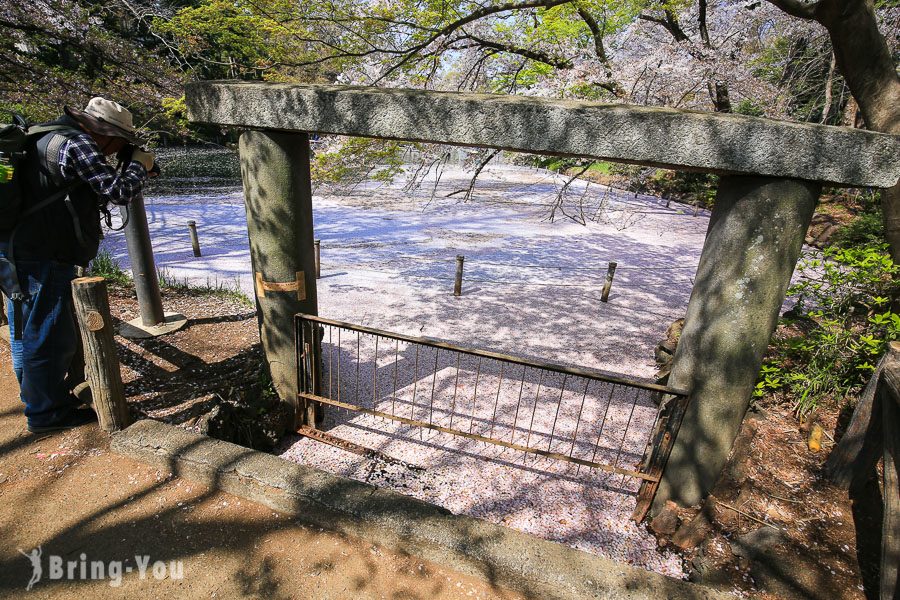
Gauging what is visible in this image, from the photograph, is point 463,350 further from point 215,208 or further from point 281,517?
point 215,208

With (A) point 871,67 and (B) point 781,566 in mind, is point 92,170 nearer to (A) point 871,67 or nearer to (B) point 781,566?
(B) point 781,566

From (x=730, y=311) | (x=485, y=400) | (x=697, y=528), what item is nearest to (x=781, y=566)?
(x=697, y=528)

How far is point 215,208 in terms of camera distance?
57.1ft

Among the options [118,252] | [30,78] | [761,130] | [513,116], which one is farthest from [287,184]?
[118,252]

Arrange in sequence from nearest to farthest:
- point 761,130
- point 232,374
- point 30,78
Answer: point 761,130
point 232,374
point 30,78

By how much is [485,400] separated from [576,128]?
146 inches

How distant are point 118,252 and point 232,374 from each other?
8.92 meters

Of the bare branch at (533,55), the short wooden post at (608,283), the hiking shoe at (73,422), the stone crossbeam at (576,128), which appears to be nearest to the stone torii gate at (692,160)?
the stone crossbeam at (576,128)

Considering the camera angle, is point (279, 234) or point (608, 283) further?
point (608, 283)

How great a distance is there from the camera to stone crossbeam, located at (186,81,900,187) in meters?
2.60

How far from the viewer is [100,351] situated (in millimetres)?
3053

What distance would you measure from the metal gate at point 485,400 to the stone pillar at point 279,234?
20cm

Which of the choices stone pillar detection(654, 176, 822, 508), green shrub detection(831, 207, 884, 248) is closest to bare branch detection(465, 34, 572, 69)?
stone pillar detection(654, 176, 822, 508)

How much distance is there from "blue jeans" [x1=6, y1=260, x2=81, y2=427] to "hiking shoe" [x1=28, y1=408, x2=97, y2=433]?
0.04 metres
